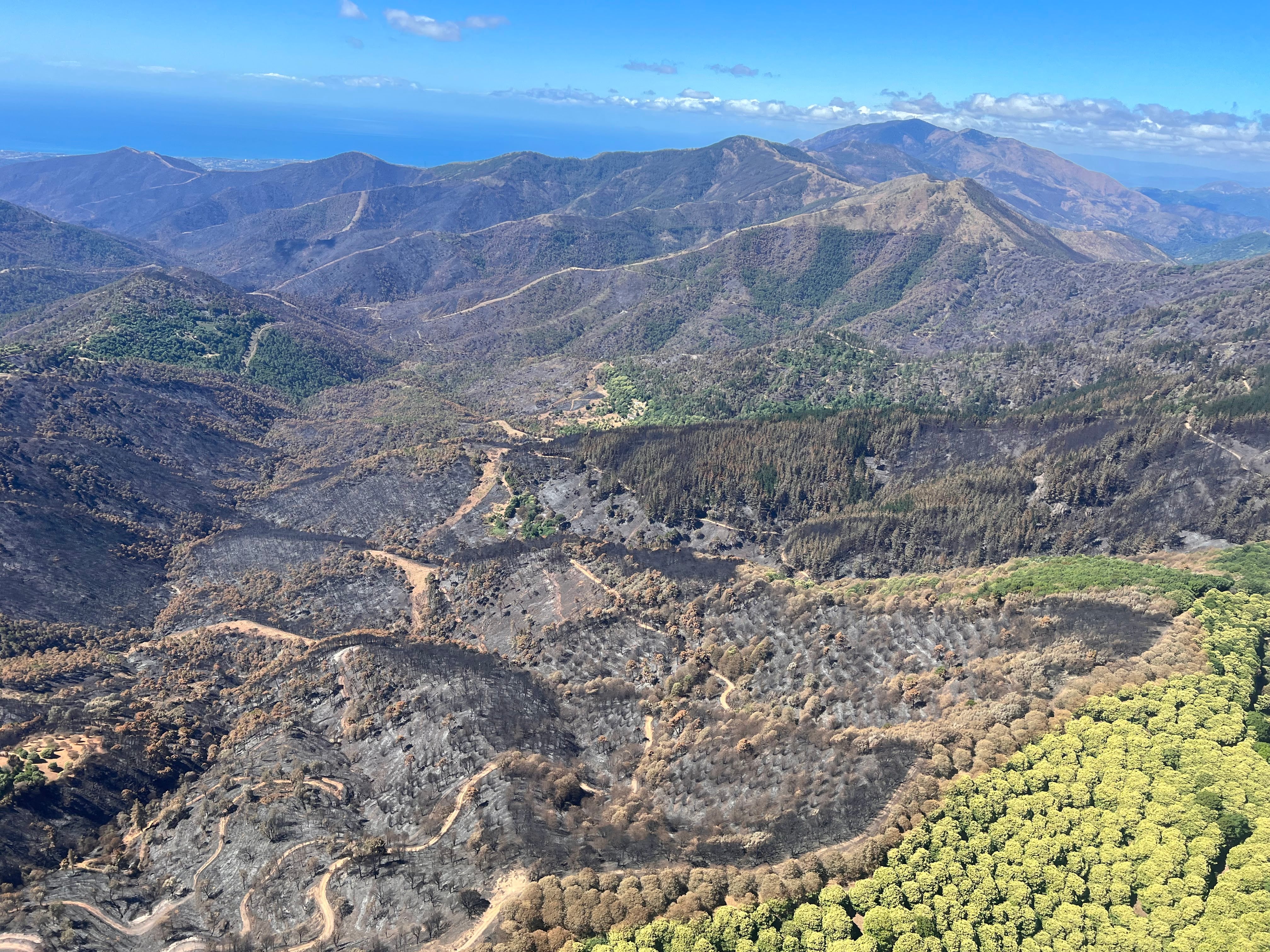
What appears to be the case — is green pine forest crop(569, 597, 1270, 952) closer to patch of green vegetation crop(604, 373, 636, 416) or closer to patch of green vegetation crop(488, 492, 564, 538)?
patch of green vegetation crop(488, 492, 564, 538)

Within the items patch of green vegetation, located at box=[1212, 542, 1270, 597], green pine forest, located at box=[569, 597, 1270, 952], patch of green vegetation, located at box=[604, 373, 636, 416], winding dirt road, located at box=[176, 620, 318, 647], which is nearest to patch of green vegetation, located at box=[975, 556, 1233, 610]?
patch of green vegetation, located at box=[1212, 542, 1270, 597]

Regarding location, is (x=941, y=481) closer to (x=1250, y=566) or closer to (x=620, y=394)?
(x=1250, y=566)

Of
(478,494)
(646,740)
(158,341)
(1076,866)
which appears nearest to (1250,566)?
(1076,866)

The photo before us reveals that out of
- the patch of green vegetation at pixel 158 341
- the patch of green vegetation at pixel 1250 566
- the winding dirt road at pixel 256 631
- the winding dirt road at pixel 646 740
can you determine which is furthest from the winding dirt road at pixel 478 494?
the patch of green vegetation at pixel 158 341

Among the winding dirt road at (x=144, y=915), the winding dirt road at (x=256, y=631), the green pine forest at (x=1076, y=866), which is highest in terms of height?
the green pine forest at (x=1076, y=866)

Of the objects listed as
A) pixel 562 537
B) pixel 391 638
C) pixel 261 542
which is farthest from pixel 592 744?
pixel 261 542

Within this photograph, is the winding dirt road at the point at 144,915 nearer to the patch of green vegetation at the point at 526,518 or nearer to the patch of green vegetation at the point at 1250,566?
the patch of green vegetation at the point at 526,518
